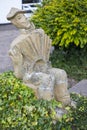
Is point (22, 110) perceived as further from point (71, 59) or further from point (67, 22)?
point (71, 59)

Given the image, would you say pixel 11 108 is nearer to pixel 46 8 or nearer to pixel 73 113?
pixel 73 113

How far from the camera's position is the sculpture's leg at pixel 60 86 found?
177 inches

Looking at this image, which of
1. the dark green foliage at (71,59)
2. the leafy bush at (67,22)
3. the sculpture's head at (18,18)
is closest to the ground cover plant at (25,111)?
the sculpture's head at (18,18)

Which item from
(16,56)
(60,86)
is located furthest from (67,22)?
(16,56)

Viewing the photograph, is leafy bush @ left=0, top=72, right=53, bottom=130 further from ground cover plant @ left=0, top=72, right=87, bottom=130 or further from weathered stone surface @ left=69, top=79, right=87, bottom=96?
weathered stone surface @ left=69, top=79, right=87, bottom=96

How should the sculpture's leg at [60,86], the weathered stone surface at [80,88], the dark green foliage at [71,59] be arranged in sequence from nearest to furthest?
1. the sculpture's leg at [60,86]
2. the weathered stone surface at [80,88]
3. the dark green foliage at [71,59]

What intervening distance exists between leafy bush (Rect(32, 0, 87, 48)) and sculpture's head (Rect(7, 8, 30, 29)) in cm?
311

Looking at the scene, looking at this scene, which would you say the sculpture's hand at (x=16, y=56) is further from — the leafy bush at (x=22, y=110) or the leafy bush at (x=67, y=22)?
the leafy bush at (x=67, y=22)

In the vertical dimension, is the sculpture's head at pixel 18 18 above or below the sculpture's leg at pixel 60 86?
above

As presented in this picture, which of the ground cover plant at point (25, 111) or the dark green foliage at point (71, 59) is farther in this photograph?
the dark green foliage at point (71, 59)

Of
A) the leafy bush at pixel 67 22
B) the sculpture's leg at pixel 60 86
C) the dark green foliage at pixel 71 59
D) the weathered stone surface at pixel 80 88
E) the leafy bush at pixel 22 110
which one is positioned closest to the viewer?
the leafy bush at pixel 22 110

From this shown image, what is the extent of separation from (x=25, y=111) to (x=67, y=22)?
3.57 m

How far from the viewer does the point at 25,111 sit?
4.28m

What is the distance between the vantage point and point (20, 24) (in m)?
4.41
